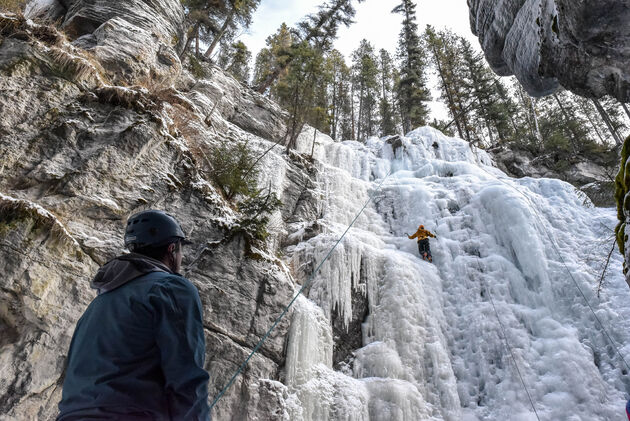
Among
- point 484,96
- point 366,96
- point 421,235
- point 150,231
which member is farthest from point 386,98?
point 150,231

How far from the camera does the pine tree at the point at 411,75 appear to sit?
2252 cm

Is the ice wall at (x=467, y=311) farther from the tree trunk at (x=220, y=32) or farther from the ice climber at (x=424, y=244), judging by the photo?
the tree trunk at (x=220, y=32)

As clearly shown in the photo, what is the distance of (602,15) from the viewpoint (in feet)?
13.8

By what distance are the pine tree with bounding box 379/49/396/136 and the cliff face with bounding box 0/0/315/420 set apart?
899 inches

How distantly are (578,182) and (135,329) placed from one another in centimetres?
2127

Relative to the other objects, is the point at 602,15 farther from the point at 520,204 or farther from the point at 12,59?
the point at 12,59

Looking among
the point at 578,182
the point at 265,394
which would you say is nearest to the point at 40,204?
the point at 265,394

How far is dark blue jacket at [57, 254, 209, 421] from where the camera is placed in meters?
1.26

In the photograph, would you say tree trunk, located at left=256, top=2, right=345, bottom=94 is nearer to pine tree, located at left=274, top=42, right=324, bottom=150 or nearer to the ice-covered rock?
pine tree, located at left=274, top=42, right=324, bottom=150

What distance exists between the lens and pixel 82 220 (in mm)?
4480

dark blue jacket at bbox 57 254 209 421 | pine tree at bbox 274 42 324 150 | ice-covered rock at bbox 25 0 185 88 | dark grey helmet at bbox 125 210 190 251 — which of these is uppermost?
pine tree at bbox 274 42 324 150

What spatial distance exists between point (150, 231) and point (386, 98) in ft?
98.1

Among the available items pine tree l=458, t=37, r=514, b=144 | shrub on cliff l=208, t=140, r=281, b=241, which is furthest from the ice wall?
pine tree l=458, t=37, r=514, b=144

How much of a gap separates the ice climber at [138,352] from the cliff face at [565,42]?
575 cm
